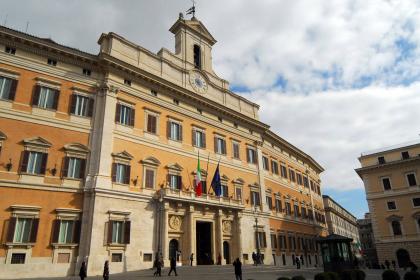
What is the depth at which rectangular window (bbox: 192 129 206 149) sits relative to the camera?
30406mm

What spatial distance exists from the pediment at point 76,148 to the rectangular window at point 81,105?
234 cm

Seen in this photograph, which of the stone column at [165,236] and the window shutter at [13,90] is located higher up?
the window shutter at [13,90]

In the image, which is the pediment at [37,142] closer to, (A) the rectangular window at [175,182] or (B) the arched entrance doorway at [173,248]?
(A) the rectangular window at [175,182]

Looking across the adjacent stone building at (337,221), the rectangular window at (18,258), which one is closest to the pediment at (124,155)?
the rectangular window at (18,258)

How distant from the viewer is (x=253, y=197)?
34625 mm

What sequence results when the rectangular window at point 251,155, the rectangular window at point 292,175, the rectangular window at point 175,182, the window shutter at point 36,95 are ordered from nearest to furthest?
the window shutter at point 36,95 → the rectangular window at point 175,182 → the rectangular window at point 251,155 → the rectangular window at point 292,175

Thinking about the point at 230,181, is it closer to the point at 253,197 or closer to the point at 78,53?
the point at 253,197

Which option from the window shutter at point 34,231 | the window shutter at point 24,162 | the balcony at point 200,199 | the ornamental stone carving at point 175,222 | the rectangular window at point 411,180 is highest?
the rectangular window at point 411,180

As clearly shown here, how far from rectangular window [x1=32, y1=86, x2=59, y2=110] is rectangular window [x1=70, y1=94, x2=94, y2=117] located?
3.78ft

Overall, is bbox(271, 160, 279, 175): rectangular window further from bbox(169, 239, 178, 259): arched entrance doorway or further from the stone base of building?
bbox(169, 239, 178, 259): arched entrance doorway

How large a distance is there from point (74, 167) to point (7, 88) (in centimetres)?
647

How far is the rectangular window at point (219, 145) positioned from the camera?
32.4m

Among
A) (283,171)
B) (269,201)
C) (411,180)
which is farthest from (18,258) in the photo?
(411,180)

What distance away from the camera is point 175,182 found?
2730 centimetres
